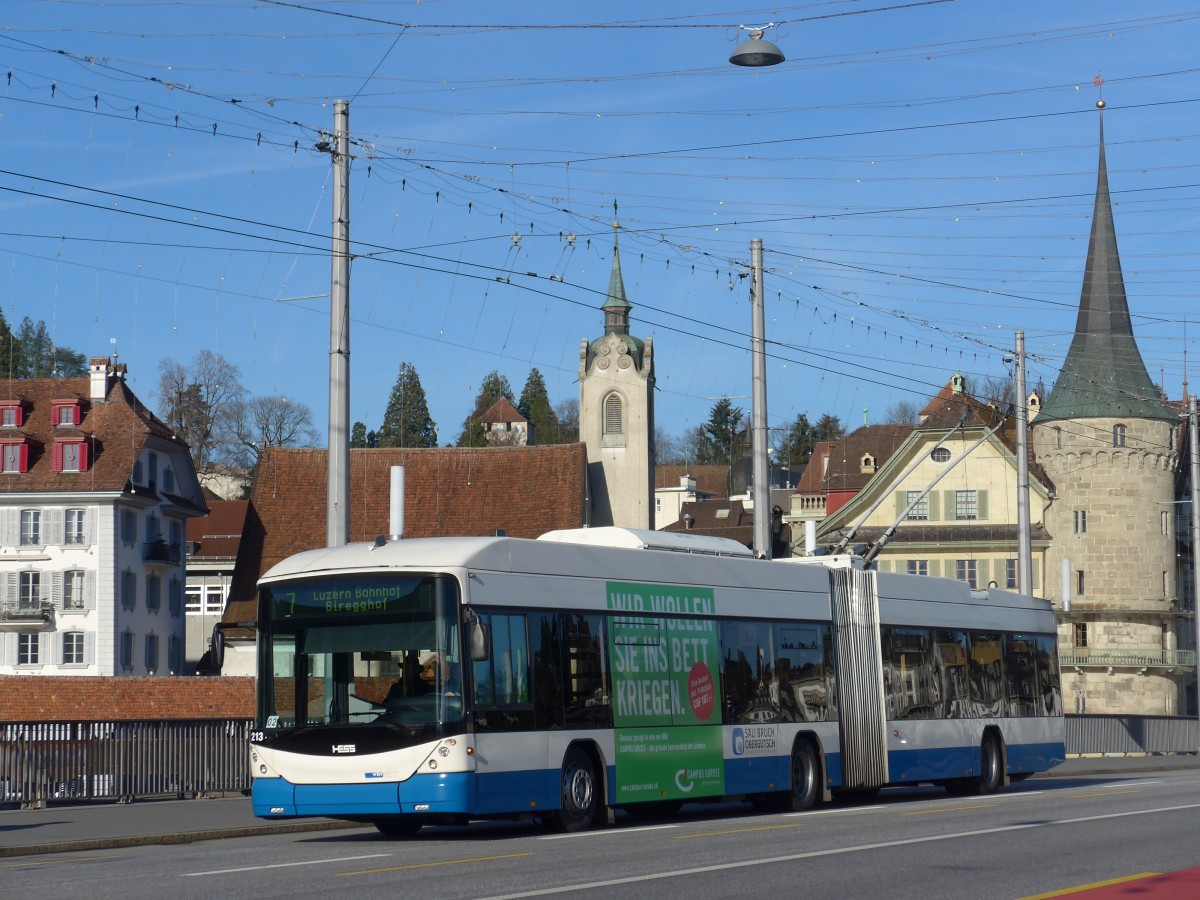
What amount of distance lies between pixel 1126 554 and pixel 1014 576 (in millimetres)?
4397

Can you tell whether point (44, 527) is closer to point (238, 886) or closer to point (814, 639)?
point (814, 639)

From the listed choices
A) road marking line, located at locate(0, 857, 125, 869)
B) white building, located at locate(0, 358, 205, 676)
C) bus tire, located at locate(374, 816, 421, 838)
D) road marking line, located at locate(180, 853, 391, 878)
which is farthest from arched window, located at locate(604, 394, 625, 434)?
road marking line, located at locate(180, 853, 391, 878)

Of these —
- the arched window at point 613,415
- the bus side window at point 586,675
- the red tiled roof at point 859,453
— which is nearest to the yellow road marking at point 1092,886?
the bus side window at point 586,675

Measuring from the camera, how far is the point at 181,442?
232ft

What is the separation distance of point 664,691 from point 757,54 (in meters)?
8.29

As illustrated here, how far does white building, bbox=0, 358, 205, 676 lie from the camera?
63.9 m

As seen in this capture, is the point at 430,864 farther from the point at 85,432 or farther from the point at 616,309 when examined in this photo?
the point at 616,309

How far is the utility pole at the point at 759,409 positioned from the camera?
1120 inches

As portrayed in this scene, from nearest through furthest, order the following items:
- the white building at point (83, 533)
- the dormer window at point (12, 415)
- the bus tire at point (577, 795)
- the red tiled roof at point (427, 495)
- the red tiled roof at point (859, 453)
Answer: the bus tire at point (577, 795) → the white building at point (83, 533) → the dormer window at point (12, 415) → the red tiled roof at point (427, 495) → the red tiled roof at point (859, 453)

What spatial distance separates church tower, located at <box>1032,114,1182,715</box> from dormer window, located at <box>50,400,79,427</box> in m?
37.9

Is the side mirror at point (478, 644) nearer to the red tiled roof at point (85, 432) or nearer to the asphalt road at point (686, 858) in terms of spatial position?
the asphalt road at point (686, 858)

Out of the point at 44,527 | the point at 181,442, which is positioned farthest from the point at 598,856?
the point at 181,442

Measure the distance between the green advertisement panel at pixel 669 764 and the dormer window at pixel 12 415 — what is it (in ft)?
172

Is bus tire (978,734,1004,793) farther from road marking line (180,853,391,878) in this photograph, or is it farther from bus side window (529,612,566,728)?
road marking line (180,853,391,878)
